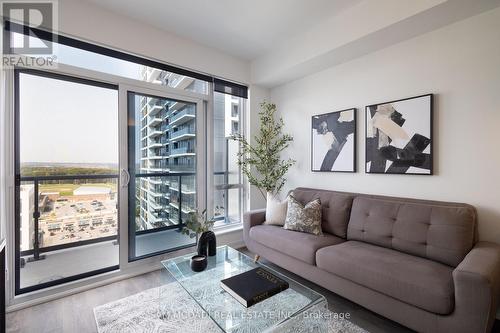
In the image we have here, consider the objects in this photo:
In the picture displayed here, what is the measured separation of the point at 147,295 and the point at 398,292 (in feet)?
6.86

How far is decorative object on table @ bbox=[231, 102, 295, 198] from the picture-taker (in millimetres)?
3352

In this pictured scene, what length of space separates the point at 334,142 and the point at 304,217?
3.49ft

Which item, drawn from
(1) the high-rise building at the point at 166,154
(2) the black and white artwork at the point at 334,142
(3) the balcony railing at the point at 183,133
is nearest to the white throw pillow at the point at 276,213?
(2) the black and white artwork at the point at 334,142

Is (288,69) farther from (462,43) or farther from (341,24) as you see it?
(462,43)

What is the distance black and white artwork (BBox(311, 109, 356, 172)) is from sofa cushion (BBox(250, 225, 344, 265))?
93 centimetres

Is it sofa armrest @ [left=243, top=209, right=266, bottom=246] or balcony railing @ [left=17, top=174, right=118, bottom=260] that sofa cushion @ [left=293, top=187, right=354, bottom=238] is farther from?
balcony railing @ [left=17, top=174, right=118, bottom=260]

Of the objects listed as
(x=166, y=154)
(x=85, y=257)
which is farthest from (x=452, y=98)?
(x=85, y=257)

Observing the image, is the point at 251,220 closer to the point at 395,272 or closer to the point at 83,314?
the point at 395,272

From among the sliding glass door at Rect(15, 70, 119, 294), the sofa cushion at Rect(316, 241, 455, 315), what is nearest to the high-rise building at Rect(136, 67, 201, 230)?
the sliding glass door at Rect(15, 70, 119, 294)

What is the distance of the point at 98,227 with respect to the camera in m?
2.61

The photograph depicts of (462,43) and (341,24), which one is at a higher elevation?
(341,24)

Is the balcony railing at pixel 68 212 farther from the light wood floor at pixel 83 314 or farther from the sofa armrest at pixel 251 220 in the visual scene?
the sofa armrest at pixel 251 220

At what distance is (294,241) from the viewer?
2307 mm

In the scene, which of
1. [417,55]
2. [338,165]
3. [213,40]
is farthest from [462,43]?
[213,40]
